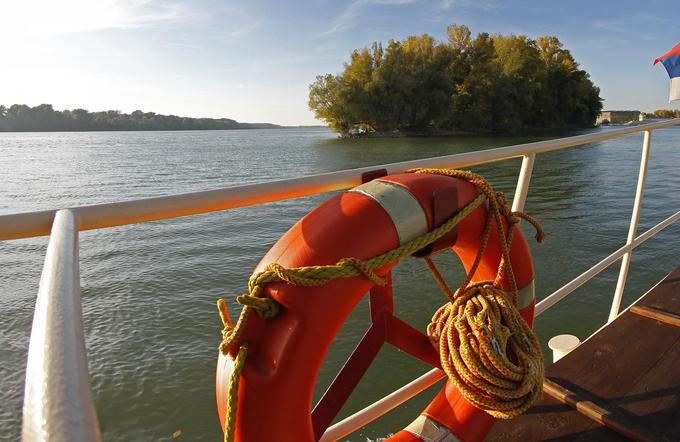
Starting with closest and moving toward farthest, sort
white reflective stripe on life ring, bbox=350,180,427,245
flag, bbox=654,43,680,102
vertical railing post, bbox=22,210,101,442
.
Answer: vertical railing post, bbox=22,210,101,442
white reflective stripe on life ring, bbox=350,180,427,245
flag, bbox=654,43,680,102

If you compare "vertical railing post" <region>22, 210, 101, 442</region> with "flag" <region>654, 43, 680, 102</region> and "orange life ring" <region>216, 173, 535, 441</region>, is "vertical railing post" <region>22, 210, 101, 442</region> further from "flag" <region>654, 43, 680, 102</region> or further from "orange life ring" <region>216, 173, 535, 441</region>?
"flag" <region>654, 43, 680, 102</region>

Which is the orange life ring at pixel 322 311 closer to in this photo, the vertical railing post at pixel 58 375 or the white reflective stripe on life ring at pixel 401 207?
the white reflective stripe on life ring at pixel 401 207

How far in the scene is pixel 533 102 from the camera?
1743 inches

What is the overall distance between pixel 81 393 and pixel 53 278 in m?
0.23

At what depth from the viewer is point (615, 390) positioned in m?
1.32

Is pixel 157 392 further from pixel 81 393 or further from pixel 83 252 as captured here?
pixel 83 252

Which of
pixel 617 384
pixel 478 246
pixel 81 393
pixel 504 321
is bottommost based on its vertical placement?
pixel 617 384

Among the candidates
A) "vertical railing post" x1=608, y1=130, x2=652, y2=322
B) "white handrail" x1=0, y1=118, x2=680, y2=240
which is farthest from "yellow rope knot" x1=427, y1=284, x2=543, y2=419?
"vertical railing post" x1=608, y1=130, x2=652, y2=322

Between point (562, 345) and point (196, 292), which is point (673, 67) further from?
point (196, 292)

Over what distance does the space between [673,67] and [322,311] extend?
229 inches

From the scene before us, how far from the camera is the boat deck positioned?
3.86ft

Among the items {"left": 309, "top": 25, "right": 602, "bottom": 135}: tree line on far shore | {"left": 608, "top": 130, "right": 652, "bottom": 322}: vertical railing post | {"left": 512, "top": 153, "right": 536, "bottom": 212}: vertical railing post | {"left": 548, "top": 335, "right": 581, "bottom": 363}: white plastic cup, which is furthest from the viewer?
{"left": 309, "top": 25, "right": 602, "bottom": 135}: tree line on far shore

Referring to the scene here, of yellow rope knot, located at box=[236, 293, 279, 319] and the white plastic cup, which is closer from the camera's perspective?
yellow rope knot, located at box=[236, 293, 279, 319]

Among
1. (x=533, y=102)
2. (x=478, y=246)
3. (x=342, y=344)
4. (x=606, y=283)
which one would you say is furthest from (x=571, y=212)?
(x=533, y=102)
